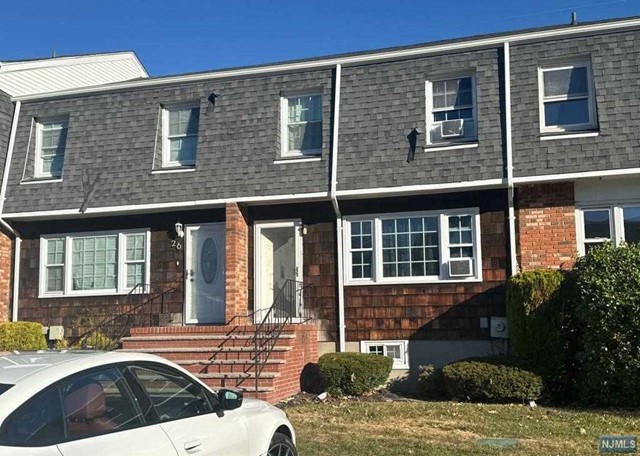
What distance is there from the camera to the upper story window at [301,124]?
14.5 meters

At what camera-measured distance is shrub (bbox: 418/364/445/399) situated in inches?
467

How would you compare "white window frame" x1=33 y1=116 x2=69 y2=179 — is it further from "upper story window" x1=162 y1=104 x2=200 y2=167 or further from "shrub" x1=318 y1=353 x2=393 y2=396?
"shrub" x1=318 y1=353 x2=393 y2=396

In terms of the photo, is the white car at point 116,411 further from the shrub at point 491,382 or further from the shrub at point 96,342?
the shrub at point 96,342

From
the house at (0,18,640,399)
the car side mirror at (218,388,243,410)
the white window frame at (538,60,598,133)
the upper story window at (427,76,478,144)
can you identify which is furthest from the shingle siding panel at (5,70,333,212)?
the car side mirror at (218,388,243,410)

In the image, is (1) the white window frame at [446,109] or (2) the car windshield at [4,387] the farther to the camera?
(1) the white window frame at [446,109]

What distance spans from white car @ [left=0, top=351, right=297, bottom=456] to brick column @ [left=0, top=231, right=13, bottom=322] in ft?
37.0

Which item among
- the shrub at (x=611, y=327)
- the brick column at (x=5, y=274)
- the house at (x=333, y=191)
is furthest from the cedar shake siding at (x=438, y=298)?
the brick column at (x=5, y=274)

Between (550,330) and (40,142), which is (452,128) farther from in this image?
(40,142)

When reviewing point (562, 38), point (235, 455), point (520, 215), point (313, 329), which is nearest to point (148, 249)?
point (313, 329)

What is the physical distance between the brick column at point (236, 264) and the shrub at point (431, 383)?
3824 millimetres

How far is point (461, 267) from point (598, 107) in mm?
3670

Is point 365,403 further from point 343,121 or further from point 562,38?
point 562,38

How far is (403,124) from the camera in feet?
45.1

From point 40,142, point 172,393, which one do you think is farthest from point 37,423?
point 40,142
